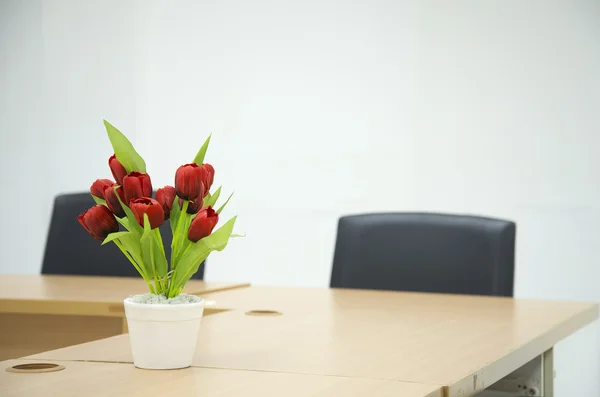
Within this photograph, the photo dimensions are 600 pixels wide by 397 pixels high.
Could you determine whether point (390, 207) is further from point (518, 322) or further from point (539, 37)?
point (518, 322)

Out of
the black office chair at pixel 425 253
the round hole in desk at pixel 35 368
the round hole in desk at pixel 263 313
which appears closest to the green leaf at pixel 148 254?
the round hole in desk at pixel 35 368

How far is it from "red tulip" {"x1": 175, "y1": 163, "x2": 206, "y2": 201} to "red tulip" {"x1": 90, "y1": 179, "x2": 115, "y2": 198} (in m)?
0.11

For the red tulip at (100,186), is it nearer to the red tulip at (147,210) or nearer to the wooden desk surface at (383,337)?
the red tulip at (147,210)

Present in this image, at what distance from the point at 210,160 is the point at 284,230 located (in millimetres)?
563

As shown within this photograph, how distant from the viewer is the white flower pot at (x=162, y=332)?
1.46m

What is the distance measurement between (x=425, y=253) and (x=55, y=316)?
110cm

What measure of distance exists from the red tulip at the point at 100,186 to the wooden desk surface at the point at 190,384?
11.4 inches

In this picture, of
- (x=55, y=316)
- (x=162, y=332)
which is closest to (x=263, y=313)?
(x=55, y=316)

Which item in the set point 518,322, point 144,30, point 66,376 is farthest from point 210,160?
point 66,376

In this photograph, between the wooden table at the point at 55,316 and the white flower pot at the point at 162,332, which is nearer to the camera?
the white flower pot at the point at 162,332

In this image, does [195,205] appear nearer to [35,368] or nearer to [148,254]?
[148,254]

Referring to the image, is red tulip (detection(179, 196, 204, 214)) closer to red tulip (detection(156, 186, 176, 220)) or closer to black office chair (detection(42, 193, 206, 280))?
red tulip (detection(156, 186, 176, 220))

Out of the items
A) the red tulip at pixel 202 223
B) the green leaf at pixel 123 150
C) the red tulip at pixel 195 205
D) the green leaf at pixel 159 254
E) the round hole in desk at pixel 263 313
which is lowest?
the round hole in desk at pixel 263 313

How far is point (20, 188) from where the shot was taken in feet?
17.9
